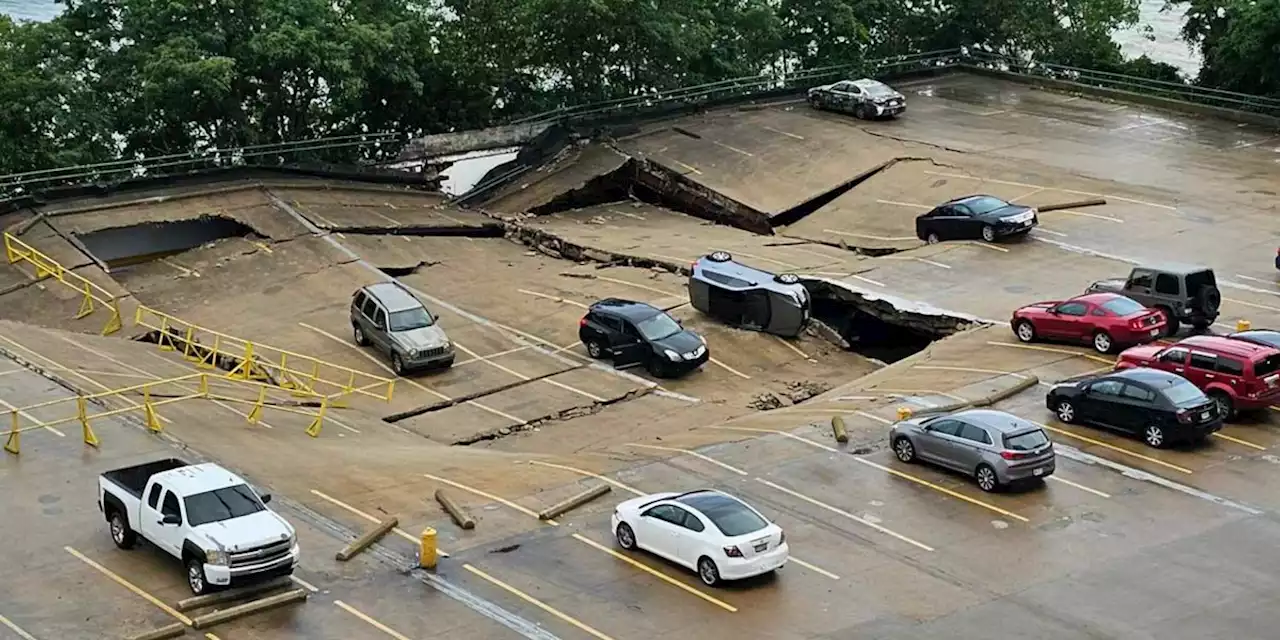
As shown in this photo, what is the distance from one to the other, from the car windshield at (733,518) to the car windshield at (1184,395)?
1024 cm

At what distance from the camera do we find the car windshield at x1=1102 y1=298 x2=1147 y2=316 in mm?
37875

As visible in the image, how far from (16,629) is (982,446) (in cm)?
1708

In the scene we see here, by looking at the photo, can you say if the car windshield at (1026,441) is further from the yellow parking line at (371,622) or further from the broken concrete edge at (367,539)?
the yellow parking line at (371,622)

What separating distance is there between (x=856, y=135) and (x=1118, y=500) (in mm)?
33379

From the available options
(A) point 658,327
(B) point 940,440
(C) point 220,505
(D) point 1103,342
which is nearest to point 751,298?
(A) point 658,327

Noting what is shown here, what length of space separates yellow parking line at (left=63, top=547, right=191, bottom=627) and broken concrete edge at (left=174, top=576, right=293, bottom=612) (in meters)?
0.14

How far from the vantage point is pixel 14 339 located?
39.9 m

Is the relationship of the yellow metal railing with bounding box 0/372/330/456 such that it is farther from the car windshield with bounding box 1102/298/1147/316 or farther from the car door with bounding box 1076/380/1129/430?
the car windshield with bounding box 1102/298/1147/316

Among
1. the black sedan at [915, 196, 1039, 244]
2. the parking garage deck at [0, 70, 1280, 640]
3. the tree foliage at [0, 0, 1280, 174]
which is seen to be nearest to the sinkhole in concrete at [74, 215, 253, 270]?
the parking garage deck at [0, 70, 1280, 640]

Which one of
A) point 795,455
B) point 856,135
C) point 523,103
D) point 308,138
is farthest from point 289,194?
point 795,455

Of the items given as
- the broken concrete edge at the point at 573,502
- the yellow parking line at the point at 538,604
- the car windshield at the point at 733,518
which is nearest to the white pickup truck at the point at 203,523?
the yellow parking line at the point at 538,604

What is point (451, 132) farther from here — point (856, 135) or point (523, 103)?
point (856, 135)

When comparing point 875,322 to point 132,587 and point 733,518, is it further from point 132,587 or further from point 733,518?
point 132,587

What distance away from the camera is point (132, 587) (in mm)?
25531
